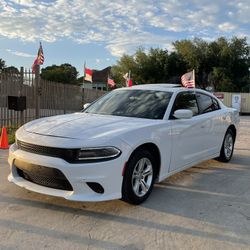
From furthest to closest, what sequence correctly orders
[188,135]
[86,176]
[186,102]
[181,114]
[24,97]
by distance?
[24,97]
[186,102]
[188,135]
[181,114]
[86,176]

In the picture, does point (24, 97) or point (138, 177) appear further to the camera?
point (24, 97)

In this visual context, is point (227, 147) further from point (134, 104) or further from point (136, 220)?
point (136, 220)

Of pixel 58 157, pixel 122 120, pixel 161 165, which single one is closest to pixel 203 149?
pixel 161 165

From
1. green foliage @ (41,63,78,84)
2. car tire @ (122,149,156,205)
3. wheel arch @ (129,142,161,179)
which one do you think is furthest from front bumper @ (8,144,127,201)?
green foliage @ (41,63,78,84)

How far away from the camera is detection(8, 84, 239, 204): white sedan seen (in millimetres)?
4367

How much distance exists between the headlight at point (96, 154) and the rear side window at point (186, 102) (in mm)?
1749

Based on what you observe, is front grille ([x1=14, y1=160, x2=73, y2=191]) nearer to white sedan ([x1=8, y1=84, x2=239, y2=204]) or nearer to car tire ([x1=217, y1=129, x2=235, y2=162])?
white sedan ([x1=8, y1=84, x2=239, y2=204])

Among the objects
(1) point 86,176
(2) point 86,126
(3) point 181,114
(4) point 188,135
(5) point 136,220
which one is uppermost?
(3) point 181,114

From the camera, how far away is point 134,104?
5.99m

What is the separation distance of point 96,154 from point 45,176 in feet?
2.20

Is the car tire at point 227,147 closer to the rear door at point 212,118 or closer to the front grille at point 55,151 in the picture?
the rear door at point 212,118

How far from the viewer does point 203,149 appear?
21.6ft

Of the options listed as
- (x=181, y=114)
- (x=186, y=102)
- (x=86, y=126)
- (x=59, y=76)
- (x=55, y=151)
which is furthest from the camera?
(x=59, y=76)

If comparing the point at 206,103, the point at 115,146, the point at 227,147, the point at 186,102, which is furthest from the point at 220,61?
the point at 115,146
